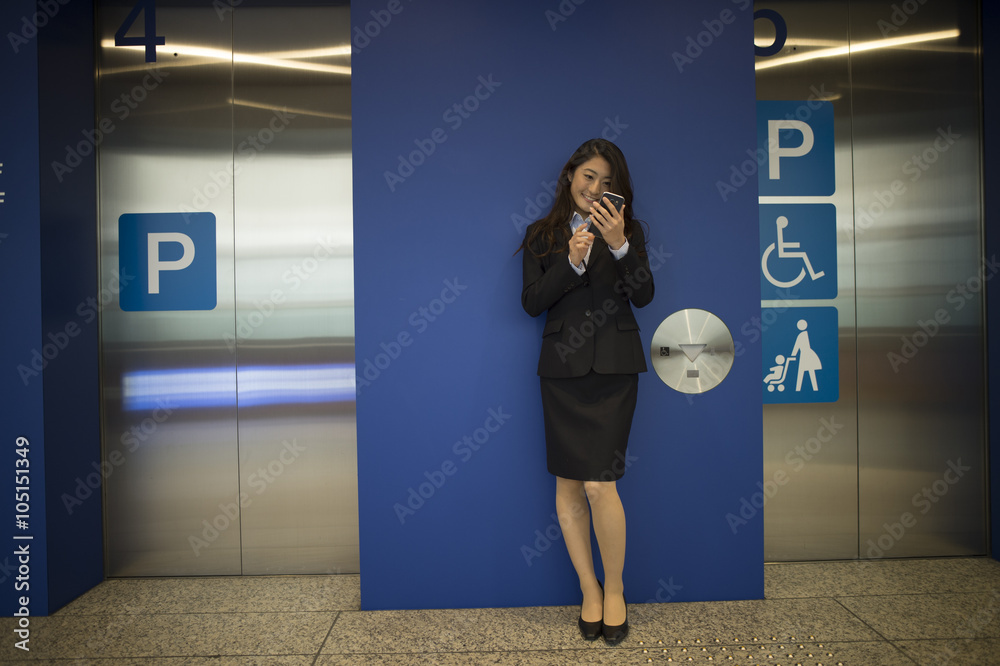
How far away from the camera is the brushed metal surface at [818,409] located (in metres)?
3.01

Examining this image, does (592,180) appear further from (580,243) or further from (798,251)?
(798,251)

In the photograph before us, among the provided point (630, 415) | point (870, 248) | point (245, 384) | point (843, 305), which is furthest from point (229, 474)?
point (870, 248)

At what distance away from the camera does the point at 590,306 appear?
219 centimetres

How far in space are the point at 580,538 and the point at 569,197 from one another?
4.57 ft

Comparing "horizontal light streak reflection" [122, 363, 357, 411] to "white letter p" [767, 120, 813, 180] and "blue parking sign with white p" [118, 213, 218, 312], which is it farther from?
"white letter p" [767, 120, 813, 180]

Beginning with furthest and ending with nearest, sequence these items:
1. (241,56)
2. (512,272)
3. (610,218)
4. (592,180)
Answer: (241,56), (512,272), (592,180), (610,218)

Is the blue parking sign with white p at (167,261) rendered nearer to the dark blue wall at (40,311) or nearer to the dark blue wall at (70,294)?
the dark blue wall at (70,294)

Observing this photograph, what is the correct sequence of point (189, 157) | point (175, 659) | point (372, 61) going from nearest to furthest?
point (175, 659)
point (372, 61)
point (189, 157)

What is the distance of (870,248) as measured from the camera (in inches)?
119


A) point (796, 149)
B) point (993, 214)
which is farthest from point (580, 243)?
point (993, 214)

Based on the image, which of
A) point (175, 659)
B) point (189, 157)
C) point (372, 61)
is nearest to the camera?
point (175, 659)

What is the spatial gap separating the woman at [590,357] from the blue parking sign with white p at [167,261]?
1.83 meters

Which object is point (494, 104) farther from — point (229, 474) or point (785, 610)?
point (785, 610)

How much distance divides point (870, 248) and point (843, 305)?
345 mm
